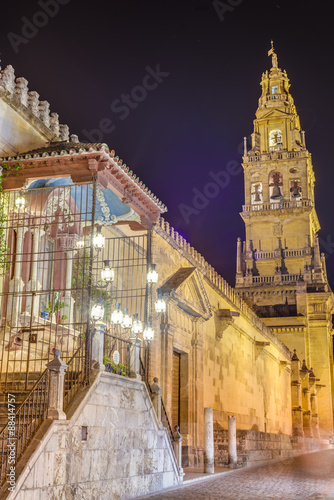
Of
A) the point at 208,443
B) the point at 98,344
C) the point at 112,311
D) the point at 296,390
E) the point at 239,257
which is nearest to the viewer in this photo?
the point at 98,344

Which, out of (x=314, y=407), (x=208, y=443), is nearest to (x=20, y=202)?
(x=208, y=443)

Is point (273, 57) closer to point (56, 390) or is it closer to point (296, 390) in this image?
point (296, 390)

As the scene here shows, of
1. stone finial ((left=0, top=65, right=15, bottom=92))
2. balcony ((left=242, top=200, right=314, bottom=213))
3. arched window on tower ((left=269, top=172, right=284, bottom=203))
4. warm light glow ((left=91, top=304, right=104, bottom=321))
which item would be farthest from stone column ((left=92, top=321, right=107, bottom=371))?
arched window on tower ((left=269, top=172, right=284, bottom=203))

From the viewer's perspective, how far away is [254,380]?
3078 centimetres

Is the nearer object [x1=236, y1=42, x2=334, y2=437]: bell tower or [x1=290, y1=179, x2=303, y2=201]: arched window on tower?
[x1=236, y1=42, x2=334, y2=437]: bell tower

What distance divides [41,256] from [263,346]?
1922 centimetres

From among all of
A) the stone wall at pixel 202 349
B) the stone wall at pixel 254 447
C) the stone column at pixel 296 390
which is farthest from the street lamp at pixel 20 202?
the stone column at pixel 296 390

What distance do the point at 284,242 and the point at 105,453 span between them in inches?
1688

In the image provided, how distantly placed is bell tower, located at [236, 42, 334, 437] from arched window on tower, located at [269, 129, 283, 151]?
9 cm

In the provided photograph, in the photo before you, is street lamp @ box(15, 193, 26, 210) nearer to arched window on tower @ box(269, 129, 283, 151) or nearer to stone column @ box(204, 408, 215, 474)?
stone column @ box(204, 408, 215, 474)

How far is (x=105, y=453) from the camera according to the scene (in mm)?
10188

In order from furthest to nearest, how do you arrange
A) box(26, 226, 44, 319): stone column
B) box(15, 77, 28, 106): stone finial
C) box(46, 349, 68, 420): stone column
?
box(15, 77, 28, 106): stone finial → box(26, 226, 44, 319): stone column → box(46, 349, 68, 420): stone column

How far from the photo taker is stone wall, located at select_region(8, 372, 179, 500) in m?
8.45

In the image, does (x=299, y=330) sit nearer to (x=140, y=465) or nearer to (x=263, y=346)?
(x=263, y=346)
